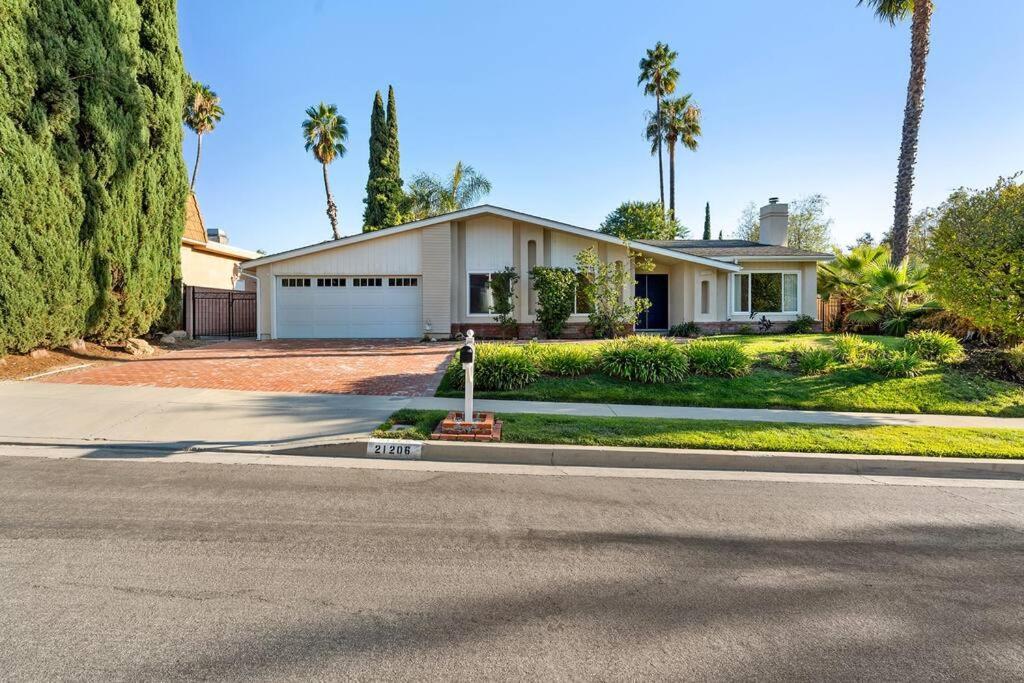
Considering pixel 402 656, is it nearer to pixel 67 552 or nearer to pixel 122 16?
pixel 67 552

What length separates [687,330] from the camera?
62.3ft

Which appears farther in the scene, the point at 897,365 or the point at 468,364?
the point at 897,365

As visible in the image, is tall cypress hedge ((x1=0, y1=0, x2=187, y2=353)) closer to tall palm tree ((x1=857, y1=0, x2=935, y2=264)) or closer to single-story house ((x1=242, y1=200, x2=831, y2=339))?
single-story house ((x1=242, y1=200, x2=831, y2=339))

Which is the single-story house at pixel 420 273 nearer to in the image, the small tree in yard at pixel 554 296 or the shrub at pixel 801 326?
the small tree in yard at pixel 554 296

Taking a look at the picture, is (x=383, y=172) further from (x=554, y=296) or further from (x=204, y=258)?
(x=554, y=296)

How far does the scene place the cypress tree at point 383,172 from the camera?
33125 mm

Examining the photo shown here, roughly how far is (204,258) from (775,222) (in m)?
24.5

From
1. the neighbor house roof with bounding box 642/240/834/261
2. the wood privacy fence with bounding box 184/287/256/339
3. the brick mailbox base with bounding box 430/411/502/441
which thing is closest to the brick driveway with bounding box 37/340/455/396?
the brick mailbox base with bounding box 430/411/502/441

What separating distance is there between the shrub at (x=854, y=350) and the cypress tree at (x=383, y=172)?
1039 inches

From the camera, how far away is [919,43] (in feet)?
59.1

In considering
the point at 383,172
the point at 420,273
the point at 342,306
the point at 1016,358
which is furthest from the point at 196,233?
the point at 1016,358

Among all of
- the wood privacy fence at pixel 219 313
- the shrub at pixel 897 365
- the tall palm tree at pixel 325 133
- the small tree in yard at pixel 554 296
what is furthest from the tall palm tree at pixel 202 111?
the shrub at pixel 897 365

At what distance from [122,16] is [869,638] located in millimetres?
17890

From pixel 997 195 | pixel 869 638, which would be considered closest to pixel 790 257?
pixel 997 195
